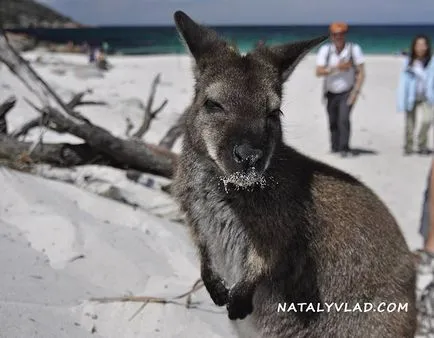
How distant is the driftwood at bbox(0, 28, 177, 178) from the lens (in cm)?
528

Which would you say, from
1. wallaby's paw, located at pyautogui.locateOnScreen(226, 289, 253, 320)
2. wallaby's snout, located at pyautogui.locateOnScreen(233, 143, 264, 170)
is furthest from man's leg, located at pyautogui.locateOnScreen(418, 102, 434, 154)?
wallaby's snout, located at pyautogui.locateOnScreen(233, 143, 264, 170)

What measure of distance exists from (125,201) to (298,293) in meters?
2.71

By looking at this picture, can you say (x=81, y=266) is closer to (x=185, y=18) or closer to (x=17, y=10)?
(x=185, y=18)

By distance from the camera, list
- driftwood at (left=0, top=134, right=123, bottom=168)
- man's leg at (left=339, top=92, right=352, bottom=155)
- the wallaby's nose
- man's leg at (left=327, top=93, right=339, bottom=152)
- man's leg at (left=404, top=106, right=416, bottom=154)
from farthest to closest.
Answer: man's leg at (left=404, top=106, right=416, bottom=154) < man's leg at (left=327, top=93, right=339, bottom=152) < man's leg at (left=339, top=92, right=352, bottom=155) < driftwood at (left=0, top=134, right=123, bottom=168) < the wallaby's nose

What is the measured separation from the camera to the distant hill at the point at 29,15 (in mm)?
97875

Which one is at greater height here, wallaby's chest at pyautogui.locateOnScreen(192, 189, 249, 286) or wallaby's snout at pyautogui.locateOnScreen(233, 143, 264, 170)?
wallaby's snout at pyautogui.locateOnScreen(233, 143, 264, 170)

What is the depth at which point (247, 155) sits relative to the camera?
2.79 meters

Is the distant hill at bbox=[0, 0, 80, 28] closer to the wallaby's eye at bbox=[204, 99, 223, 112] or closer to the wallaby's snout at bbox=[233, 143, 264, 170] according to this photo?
the wallaby's eye at bbox=[204, 99, 223, 112]

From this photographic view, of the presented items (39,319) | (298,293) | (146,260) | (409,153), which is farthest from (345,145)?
(39,319)

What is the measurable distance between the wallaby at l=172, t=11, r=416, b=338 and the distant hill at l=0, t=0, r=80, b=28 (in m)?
94.9

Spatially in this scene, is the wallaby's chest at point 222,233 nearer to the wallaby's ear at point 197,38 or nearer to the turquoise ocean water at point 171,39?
the wallaby's ear at point 197,38

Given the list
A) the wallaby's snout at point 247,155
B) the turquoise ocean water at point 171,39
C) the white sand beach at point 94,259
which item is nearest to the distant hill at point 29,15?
the turquoise ocean water at point 171,39

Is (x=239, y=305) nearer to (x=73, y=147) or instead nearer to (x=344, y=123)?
(x=73, y=147)

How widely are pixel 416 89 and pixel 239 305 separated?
→ 26.8 feet
